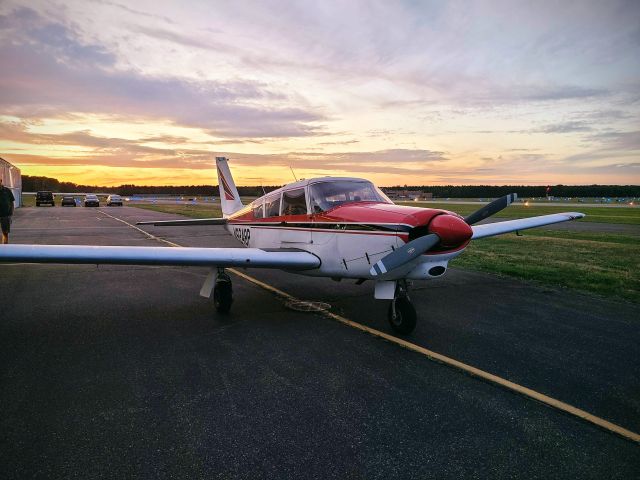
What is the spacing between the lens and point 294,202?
24.1ft

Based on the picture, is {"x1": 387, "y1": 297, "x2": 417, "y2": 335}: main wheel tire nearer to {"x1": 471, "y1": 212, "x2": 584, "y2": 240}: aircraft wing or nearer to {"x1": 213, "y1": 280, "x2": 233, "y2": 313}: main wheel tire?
{"x1": 213, "y1": 280, "x2": 233, "y2": 313}: main wheel tire

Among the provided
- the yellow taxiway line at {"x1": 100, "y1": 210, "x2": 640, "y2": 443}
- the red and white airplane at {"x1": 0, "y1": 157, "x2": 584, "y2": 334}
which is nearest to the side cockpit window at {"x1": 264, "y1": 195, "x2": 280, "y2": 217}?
the red and white airplane at {"x1": 0, "y1": 157, "x2": 584, "y2": 334}

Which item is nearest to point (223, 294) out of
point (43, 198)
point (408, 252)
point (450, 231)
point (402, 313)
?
point (402, 313)

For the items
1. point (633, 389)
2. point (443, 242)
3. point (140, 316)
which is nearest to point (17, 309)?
point (140, 316)

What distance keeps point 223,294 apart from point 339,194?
9.04ft

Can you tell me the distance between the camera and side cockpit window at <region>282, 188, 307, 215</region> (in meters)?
7.09

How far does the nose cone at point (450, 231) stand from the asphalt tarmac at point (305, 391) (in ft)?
4.77

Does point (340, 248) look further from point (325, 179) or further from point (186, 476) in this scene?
point (186, 476)

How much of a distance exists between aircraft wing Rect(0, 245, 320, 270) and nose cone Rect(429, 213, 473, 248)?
7.41 ft

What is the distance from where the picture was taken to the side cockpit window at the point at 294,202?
7.09m

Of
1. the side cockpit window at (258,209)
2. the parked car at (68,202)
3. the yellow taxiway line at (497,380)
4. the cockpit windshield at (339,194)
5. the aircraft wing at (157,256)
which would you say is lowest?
the yellow taxiway line at (497,380)

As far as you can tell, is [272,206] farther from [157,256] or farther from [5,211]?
[5,211]

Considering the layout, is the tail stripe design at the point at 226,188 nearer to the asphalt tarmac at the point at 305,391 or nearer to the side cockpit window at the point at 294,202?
the side cockpit window at the point at 294,202

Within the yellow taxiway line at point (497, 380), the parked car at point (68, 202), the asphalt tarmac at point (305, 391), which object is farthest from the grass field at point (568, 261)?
the parked car at point (68, 202)
